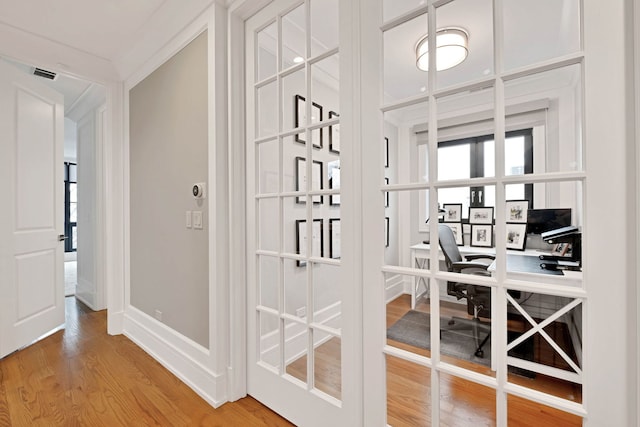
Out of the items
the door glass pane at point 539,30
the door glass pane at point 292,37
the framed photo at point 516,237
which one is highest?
the door glass pane at point 292,37

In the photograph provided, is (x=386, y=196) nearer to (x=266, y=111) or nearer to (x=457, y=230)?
(x=457, y=230)

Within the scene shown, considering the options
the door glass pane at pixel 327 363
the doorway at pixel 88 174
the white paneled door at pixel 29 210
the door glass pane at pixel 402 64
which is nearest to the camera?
the door glass pane at pixel 402 64

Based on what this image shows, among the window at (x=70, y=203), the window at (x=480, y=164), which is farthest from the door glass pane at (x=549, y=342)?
the window at (x=70, y=203)

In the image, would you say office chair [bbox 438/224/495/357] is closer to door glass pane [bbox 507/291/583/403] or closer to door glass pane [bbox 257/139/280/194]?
door glass pane [bbox 507/291/583/403]

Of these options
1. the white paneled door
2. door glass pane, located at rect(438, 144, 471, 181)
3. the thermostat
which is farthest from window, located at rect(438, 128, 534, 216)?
the white paneled door

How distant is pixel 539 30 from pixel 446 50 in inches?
14.4

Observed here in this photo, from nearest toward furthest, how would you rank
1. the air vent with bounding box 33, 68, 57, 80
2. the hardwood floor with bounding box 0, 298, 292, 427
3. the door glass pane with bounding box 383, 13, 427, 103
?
the door glass pane with bounding box 383, 13, 427, 103
the hardwood floor with bounding box 0, 298, 292, 427
the air vent with bounding box 33, 68, 57, 80

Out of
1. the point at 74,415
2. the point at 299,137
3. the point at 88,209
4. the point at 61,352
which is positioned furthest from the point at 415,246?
the point at 88,209

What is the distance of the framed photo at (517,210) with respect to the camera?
1.00m

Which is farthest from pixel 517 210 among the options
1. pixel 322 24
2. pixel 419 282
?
pixel 322 24

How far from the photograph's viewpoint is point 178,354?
6.66 feet

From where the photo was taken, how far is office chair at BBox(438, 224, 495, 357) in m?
1.19

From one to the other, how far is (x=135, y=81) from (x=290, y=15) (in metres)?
1.66

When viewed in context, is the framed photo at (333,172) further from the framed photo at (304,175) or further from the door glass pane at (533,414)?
the door glass pane at (533,414)
